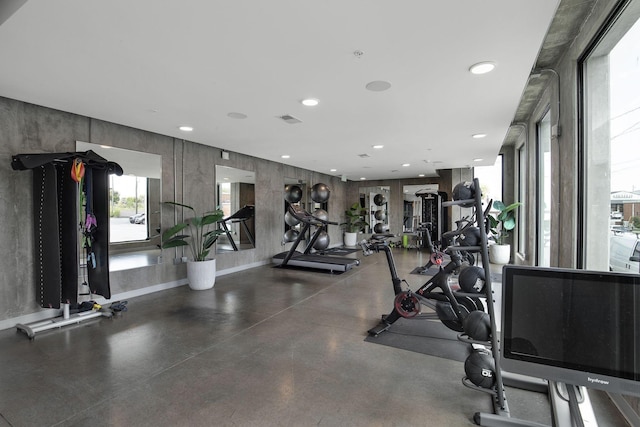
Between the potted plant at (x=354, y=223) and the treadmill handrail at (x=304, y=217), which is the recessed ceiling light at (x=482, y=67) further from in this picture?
the potted plant at (x=354, y=223)

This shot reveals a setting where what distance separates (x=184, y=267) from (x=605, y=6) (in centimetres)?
688

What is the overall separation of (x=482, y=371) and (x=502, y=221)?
705 cm

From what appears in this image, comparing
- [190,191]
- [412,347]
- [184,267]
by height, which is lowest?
[412,347]

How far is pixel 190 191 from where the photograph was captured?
6.17 m

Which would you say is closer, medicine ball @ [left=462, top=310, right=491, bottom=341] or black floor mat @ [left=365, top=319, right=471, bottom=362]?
medicine ball @ [left=462, top=310, right=491, bottom=341]

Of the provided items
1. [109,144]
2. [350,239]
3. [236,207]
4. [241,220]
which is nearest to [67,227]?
[109,144]

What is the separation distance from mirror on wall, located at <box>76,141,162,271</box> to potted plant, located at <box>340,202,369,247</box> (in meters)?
8.36

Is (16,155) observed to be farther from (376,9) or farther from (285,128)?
(376,9)

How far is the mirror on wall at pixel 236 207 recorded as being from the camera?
6953 millimetres

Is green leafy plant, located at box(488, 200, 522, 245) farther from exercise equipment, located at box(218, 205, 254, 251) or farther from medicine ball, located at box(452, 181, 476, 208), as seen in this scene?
exercise equipment, located at box(218, 205, 254, 251)

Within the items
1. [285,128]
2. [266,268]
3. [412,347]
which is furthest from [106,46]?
[266,268]

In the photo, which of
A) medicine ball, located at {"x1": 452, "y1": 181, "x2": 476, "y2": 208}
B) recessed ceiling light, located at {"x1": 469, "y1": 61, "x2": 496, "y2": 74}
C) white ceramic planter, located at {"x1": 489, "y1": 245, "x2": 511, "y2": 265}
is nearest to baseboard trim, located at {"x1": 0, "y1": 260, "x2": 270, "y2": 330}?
medicine ball, located at {"x1": 452, "y1": 181, "x2": 476, "y2": 208}

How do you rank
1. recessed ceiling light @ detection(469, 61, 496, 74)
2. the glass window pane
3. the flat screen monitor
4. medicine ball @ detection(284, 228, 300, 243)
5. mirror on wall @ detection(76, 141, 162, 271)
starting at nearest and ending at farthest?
the flat screen monitor → recessed ceiling light @ detection(469, 61, 496, 74) → mirror on wall @ detection(76, 141, 162, 271) → the glass window pane → medicine ball @ detection(284, 228, 300, 243)

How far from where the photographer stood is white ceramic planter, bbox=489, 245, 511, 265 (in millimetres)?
8203
